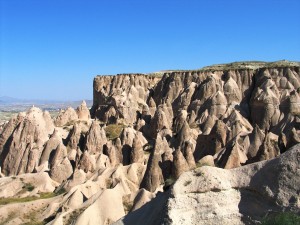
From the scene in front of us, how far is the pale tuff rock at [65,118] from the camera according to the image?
5147 cm

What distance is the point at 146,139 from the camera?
150 feet

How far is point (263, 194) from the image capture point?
13094mm

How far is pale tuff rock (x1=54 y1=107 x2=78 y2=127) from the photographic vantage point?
51.5 meters

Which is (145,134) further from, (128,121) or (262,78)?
(262,78)

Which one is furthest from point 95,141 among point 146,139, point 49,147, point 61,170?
point 146,139

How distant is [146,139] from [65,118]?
1181 centimetres

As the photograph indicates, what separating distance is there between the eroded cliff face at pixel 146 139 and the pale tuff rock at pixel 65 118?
6.0 inches

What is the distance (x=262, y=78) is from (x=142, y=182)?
32.1m

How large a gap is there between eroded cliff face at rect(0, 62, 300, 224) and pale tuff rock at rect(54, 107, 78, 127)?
0.50 feet

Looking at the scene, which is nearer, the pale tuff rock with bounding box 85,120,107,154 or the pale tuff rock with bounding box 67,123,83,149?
the pale tuff rock with bounding box 85,120,107,154

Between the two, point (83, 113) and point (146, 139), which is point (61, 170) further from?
point (83, 113)

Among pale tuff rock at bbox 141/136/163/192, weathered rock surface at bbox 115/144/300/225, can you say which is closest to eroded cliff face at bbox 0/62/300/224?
pale tuff rock at bbox 141/136/163/192

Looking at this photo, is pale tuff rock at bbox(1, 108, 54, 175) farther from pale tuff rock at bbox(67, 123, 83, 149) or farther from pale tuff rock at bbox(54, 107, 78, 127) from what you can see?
pale tuff rock at bbox(54, 107, 78, 127)

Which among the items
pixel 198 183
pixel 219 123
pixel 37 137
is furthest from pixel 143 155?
pixel 198 183
